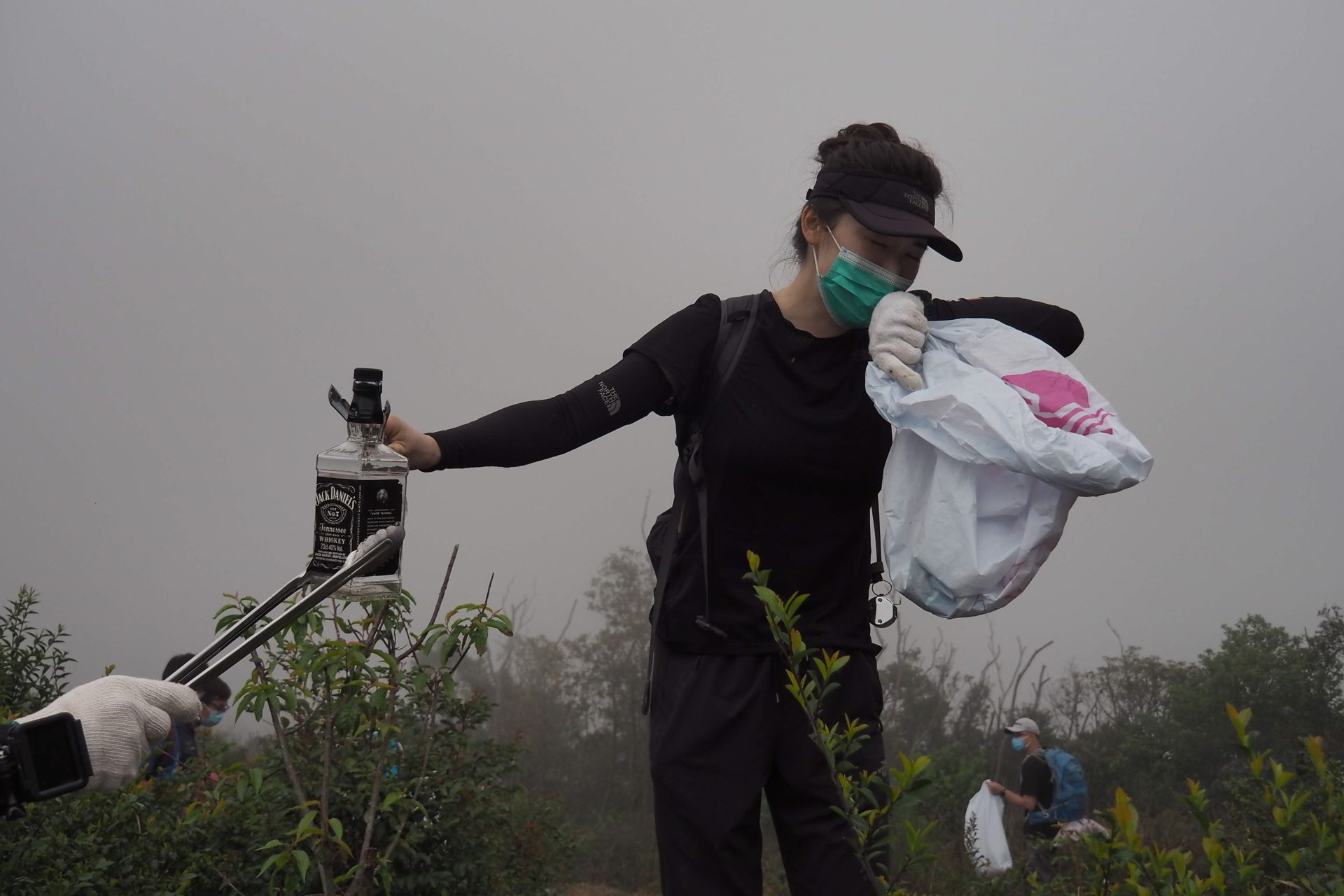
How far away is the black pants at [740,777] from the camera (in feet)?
7.22

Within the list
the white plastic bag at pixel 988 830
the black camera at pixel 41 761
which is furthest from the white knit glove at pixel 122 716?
the white plastic bag at pixel 988 830

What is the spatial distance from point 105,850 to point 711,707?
1.80 meters

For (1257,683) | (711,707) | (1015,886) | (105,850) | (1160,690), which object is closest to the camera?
(711,707)

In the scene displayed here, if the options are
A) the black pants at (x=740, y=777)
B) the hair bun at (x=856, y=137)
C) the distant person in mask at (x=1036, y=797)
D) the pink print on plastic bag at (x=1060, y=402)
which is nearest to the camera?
the pink print on plastic bag at (x=1060, y=402)

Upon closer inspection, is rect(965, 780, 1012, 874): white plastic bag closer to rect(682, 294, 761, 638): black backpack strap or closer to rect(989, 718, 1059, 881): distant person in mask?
rect(989, 718, 1059, 881): distant person in mask

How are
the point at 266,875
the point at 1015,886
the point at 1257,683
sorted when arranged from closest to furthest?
the point at 266,875 < the point at 1015,886 < the point at 1257,683

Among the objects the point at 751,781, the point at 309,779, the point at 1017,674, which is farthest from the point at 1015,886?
the point at 751,781

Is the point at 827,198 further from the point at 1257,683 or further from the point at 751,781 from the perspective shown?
the point at 1257,683

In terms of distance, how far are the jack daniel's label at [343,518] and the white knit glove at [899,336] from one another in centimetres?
94

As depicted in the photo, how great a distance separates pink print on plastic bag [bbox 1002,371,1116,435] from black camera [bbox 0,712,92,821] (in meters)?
1.54

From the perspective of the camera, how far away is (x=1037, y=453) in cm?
202

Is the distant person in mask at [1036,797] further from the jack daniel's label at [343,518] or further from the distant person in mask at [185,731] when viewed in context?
the jack daniel's label at [343,518]

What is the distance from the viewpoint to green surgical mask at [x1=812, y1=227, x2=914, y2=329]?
7.61 ft

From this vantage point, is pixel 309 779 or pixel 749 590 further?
pixel 309 779
